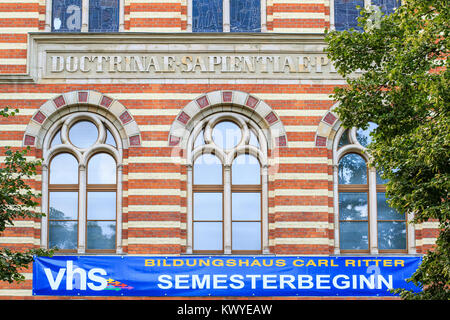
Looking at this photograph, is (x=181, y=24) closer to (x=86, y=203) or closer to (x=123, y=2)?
(x=123, y=2)

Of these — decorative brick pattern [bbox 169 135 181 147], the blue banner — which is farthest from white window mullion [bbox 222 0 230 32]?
the blue banner

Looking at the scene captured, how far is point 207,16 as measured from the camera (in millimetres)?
19859

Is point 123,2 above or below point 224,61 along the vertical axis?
above

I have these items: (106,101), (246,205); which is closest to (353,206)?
(246,205)

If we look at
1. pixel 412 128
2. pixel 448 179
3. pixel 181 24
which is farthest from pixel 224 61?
pixel 448 179

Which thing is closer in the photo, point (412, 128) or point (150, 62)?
point (412, 128)

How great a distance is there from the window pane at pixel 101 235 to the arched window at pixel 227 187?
195 centimetres

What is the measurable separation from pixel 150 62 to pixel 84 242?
493cm

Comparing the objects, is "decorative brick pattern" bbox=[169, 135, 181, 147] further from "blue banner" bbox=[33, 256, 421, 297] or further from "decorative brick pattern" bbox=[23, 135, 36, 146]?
"decorative brick pattern" bbox=[23, 135, 36, 146]

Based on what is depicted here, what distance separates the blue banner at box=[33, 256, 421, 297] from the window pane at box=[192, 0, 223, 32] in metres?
6.08

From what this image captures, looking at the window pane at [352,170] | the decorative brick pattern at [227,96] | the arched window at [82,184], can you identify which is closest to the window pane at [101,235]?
the arched window at [82,184]

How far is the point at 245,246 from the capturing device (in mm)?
18984

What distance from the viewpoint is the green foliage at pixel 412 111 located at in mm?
12219
